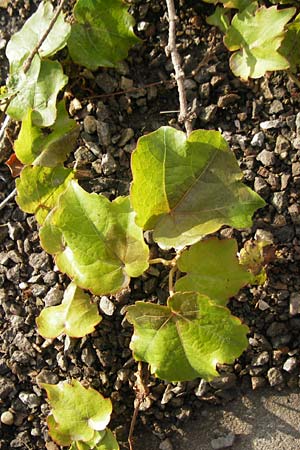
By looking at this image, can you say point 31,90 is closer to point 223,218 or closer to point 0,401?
point 223,218

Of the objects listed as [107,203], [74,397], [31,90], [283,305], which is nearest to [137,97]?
[31,90]

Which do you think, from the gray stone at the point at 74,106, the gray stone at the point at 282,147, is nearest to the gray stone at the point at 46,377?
the gray stone at the point at 74,106

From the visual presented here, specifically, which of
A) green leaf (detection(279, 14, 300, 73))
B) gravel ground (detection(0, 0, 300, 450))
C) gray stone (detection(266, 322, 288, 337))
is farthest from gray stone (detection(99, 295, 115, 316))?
green leaf (detection(279, 14, 300, 73))

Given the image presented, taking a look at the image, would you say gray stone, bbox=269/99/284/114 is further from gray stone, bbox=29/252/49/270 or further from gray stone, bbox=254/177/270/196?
gray stone, bbox=29/252/49/270

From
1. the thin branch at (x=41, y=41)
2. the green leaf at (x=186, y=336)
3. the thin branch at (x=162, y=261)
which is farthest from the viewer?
the thin branch at (x=41, y=41)

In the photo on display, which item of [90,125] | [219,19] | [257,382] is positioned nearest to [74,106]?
[90,125]

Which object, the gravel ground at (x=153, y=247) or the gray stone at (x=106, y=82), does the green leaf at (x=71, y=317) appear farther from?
the gray stone at (x=106, y=82)
